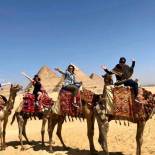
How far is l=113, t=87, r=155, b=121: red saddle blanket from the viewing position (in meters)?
11.3

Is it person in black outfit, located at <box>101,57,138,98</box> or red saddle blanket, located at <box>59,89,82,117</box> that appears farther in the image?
red saddle blanket, located at <box>59,89,82,117</box>

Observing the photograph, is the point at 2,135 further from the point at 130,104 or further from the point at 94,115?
the point at 130,104

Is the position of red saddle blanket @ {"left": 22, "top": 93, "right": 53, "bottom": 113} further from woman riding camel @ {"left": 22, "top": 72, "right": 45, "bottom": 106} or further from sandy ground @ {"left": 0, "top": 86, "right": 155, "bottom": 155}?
sandy ground @ {"left": 0, "top": 86, "right": 155, "bottom": 155}

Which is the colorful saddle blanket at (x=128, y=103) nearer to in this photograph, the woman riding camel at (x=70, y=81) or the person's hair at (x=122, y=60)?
the person's hair at (x=122, y=60)

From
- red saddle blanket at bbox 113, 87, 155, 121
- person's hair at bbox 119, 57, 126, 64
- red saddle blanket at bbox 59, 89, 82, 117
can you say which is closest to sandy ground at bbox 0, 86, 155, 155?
red saddle blanket at bbox 59, 89, 82, 117

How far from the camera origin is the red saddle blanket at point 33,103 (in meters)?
14.8

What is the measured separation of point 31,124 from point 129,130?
34.0ft

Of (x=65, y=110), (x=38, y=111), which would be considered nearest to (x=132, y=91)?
(x=65, y=110)

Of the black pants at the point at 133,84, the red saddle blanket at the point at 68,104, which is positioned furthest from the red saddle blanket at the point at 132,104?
the red saddle blanket at the point at 68,104

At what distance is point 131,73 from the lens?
11562 millimetres

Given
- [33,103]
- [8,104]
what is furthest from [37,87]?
[8,104]

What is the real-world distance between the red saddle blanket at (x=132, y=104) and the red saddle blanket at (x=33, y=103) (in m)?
3.78

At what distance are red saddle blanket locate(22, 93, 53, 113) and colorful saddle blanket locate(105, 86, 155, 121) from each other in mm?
3620

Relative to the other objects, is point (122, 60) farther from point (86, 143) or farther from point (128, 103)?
point (86, 143)
